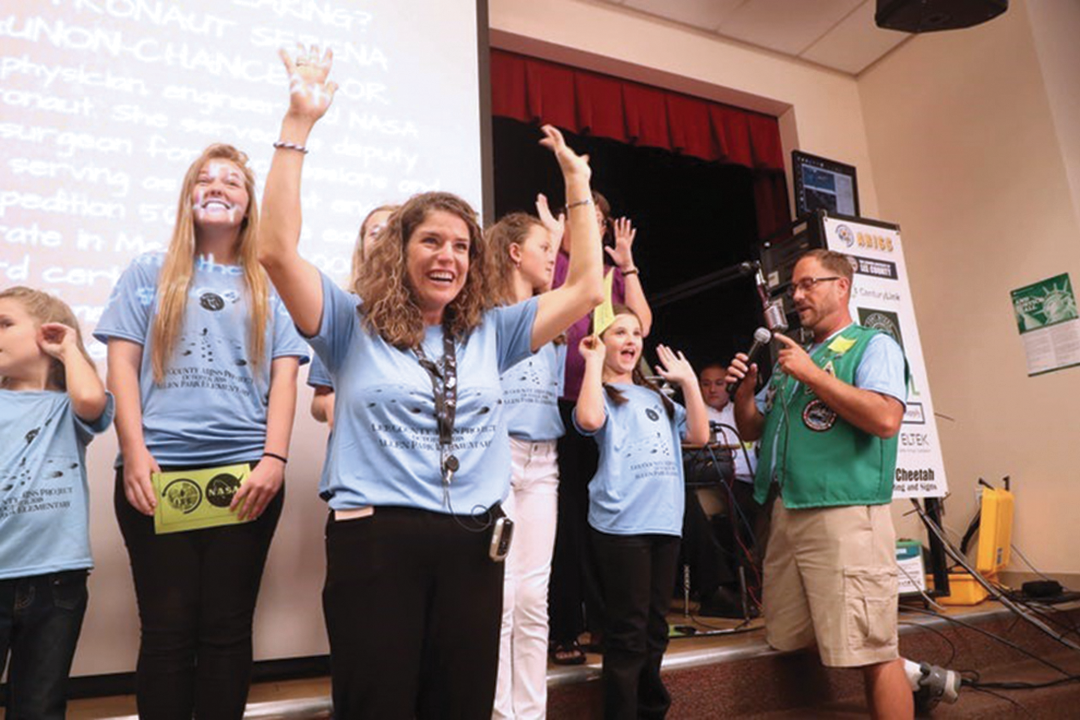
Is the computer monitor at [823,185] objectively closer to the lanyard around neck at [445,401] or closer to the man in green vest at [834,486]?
the man in green vest at [834,486]

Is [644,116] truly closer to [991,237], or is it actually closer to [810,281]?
[991,237]

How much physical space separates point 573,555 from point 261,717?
2.89 ft

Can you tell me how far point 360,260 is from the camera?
181cm

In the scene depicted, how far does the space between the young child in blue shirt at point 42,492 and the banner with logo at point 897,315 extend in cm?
261

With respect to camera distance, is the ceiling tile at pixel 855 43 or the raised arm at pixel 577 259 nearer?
the raised arm at pixel 577 259

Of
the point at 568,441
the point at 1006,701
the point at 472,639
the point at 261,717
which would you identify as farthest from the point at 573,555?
the point at 1006,701

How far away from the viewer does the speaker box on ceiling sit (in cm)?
320

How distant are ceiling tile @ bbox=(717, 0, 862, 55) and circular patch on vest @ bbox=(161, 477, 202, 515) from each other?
395 cm

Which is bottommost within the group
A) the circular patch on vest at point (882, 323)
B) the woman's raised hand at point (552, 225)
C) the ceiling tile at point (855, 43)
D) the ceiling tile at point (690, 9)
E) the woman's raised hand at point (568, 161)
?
the woman's raised hand at point (568, 161)

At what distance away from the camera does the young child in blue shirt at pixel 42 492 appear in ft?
4.56

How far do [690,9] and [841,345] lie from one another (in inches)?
111

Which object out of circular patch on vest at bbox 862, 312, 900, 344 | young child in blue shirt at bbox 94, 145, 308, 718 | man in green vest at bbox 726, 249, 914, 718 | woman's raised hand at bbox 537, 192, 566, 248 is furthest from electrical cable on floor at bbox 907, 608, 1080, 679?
young child in blue shirt at bbox 94, 145, 308, 718

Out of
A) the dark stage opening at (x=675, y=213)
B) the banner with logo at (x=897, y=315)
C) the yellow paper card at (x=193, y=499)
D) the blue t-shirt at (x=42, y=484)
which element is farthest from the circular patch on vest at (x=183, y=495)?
the dark stage opening at (x=675, y=213)

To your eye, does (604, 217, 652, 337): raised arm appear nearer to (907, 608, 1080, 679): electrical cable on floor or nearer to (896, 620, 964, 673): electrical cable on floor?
(896, 620, 964, 673): electrical cable on floor
